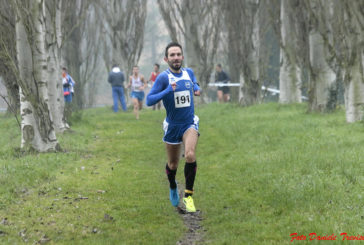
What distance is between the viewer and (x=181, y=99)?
272 inches

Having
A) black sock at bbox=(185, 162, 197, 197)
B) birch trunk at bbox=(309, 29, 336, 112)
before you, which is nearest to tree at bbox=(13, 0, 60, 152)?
black sock at bbox=(185, 162, 197, 197)

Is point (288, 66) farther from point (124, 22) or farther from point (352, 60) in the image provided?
point (124, 22)

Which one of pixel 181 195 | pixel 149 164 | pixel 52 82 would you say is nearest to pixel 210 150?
pixel 149 164

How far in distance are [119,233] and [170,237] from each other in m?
0.61

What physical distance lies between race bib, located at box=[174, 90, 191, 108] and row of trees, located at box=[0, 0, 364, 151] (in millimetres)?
4539

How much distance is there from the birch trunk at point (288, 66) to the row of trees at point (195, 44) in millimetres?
40

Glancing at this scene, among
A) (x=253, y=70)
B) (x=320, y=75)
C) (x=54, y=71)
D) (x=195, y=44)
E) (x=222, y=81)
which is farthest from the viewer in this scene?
(x=222, y=81)

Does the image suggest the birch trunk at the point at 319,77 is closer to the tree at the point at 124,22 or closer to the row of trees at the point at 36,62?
the row of trees at the point at 36,62

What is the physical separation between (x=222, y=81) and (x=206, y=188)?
18.4 meters

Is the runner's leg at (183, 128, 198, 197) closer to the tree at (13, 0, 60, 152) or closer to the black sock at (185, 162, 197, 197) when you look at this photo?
the black sock at (185, 162, 197, 197)

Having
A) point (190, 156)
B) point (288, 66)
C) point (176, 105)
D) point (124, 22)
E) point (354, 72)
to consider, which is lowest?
point (190, 156)

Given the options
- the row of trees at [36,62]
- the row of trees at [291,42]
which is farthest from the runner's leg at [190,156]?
the row of trees at [291,42]

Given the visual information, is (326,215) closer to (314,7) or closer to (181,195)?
(181,195)

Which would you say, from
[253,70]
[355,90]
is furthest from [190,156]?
[253,70]
